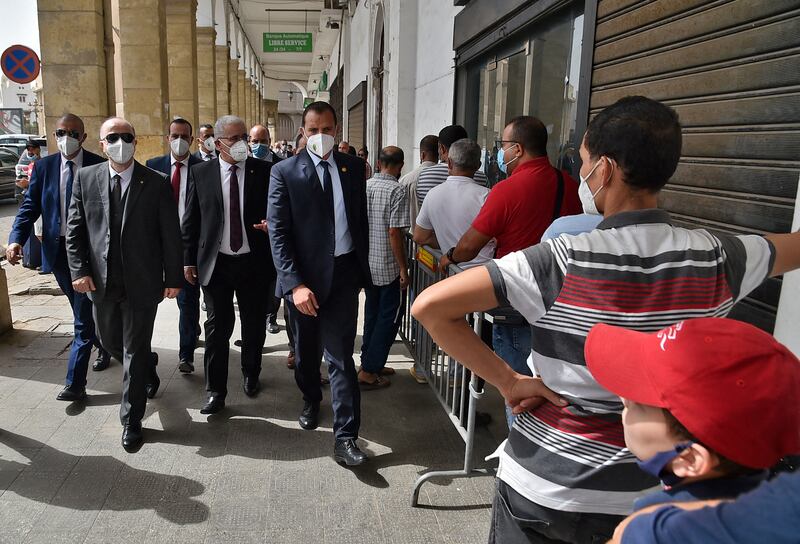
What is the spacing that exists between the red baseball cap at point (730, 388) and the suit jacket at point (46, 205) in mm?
4753

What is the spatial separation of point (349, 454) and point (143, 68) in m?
10.1

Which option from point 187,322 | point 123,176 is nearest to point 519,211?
point 123,176

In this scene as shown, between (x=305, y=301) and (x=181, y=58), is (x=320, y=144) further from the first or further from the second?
(x=181, y=58)

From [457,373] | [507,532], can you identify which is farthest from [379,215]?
[507,532]

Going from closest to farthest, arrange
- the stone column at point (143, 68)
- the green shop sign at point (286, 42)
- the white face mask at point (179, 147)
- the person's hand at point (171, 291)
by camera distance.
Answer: the person's hand at point (171, 291) < the white face mask at point (179, 147) < the stone column at point (143, 68) < the green shop sign at point (286, 42)

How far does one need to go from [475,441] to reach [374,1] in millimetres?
10949

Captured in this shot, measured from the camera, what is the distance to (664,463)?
99 centimetres

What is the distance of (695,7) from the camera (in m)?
3.02

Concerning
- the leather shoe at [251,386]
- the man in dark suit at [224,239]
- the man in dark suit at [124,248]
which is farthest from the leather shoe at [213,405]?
the man in dark suit at [124,248]

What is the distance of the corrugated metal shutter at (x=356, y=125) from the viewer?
1609 cm

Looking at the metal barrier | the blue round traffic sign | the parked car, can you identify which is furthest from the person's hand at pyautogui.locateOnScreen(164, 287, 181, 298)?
the parked car

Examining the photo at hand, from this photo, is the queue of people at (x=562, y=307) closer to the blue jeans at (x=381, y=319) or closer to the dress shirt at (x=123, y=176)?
the dress shirt at (x=123, y=176)

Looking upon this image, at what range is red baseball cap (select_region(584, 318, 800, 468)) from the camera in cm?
88

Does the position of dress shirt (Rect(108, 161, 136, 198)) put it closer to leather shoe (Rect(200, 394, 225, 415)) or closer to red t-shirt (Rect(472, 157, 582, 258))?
leather shoe (Rect(200, 394, 225, 415))
